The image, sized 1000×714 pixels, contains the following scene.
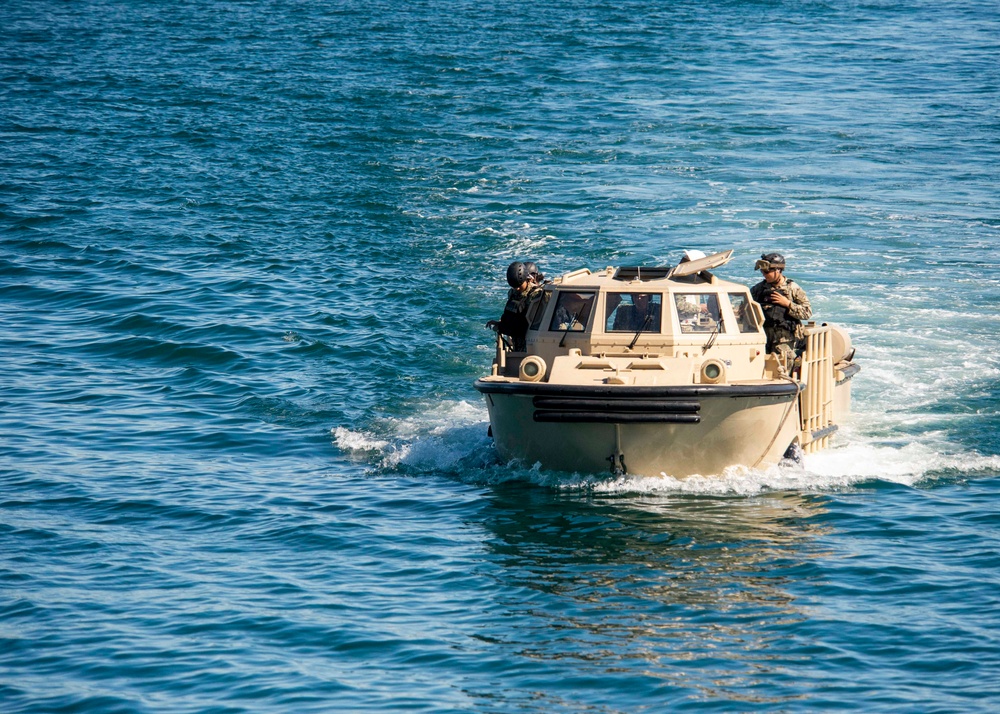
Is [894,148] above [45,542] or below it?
above

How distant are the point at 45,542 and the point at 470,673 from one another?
4.89 meters

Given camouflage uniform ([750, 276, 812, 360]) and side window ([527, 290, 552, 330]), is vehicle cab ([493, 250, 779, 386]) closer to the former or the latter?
side window ([527, 290, 552, 330])

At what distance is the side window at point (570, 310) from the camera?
14.5 m

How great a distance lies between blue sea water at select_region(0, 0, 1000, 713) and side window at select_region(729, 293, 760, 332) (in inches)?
63.9

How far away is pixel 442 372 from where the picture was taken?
727 inches

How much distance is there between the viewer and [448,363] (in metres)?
18.8

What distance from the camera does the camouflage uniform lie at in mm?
14695

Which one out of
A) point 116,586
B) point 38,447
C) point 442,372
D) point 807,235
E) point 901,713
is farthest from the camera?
point 807,235

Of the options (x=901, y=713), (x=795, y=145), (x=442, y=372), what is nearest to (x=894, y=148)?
(x=795, y=145)

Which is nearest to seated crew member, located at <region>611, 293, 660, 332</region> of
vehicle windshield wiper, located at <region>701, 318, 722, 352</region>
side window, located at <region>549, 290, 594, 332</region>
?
side window, located at <region>549, 290, 594, 332</region>

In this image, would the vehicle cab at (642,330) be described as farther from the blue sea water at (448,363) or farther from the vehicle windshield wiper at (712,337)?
the blue sea water at (448,363)

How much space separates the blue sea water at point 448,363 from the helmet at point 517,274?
2.02 metres

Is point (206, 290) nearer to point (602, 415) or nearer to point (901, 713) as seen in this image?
point (602, 415)

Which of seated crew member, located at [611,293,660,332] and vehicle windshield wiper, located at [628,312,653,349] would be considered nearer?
vehicle windshield wiper, located at [628,312,653,349]
